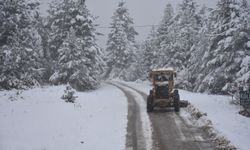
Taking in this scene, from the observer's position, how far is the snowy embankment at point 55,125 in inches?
507

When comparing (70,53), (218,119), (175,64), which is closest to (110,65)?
(175,64)

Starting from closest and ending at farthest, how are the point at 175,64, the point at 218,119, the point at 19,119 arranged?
the point at 19,119 → the point at 218,119 → the point at 175,64

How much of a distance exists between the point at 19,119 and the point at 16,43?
15794 millimetres

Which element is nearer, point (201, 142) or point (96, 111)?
point (201, 142)

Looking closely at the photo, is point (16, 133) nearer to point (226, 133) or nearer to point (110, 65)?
point (226, 133)

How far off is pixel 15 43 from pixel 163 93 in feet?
47.5

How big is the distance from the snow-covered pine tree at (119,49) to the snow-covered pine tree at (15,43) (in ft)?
122

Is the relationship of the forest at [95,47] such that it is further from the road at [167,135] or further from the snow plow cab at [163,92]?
the road at [167,135]

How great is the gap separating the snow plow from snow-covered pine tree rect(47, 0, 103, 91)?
17.0m

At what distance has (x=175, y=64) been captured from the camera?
1785 inches

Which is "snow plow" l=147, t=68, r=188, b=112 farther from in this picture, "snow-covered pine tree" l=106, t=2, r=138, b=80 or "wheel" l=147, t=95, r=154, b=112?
"snow-covered pine tree" l=106, t=2, r=138, b=80

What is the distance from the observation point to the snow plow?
21516mm

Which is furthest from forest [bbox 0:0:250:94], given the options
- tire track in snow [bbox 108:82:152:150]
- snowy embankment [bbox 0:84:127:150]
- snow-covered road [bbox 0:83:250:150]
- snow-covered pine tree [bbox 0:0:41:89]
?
snowy embankment [bbox 0:84:127:150]

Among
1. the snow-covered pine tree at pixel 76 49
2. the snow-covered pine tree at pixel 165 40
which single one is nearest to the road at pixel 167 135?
the snow-covered pine tree at pixel 76 49
